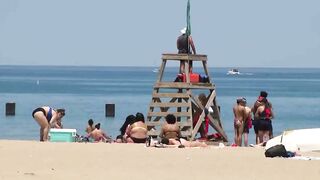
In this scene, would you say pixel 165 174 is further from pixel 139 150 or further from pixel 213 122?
pixel 213 122

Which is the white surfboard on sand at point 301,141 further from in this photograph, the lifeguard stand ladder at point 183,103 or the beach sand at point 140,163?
the lifeguard stand ladder at point 183,103

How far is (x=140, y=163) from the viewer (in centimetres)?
1764

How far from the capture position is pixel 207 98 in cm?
2533

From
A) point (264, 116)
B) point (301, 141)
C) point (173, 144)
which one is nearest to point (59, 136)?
point (173, 144)

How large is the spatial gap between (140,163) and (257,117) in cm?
→ 618

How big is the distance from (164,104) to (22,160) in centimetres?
737

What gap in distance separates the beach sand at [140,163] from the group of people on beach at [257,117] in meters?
2.18

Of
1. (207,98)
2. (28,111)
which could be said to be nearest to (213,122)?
(207,98)

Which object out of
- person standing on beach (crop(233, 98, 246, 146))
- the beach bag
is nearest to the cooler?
person standing on beach (crop(233, 98, 246, 146))

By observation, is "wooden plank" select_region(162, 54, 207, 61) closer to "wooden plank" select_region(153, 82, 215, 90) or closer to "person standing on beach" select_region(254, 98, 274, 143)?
"wooden plank" select_region(153, 82, 215, 90)

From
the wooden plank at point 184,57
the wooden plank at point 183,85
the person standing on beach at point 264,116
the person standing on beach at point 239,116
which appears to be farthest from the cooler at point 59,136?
the person standing on beach at point 264,116

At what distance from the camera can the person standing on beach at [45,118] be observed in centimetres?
2273

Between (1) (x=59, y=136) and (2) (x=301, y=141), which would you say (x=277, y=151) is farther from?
(1) (x=59, y=136)

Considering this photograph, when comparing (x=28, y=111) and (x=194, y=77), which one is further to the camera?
(x=28, y=111)
